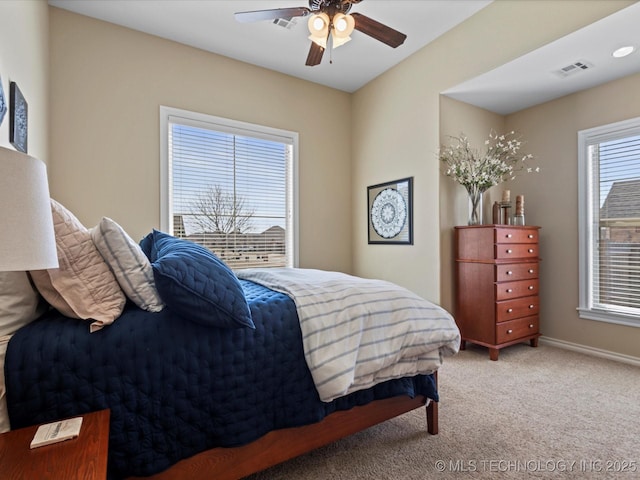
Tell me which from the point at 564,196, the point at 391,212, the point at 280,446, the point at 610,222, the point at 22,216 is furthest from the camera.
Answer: the point at 391,212

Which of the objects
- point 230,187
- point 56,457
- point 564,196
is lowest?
point 56,457

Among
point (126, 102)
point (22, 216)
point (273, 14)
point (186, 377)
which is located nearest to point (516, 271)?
point (273, 14)

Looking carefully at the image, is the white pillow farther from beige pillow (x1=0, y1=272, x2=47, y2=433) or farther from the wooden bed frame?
the wooden bed frame

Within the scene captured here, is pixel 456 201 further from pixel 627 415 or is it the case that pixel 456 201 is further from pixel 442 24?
pixel 627 415

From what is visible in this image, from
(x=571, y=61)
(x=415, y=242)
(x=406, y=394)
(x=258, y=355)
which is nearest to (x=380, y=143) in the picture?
(x=415, y=242)

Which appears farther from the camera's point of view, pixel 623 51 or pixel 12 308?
pixel 623 51

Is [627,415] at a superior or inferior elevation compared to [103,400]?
inferior

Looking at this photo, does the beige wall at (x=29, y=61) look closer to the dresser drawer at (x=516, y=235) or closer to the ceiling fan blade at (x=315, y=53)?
the ceiling fan blade at (x=315, y=53)

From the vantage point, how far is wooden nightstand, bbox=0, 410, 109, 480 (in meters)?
0.73

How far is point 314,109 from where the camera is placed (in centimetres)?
410

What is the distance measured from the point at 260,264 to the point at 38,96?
7.57 feet

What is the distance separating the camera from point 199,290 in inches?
46.1

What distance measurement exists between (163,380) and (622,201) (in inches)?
153

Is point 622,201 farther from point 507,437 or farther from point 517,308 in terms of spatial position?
point 507,437
